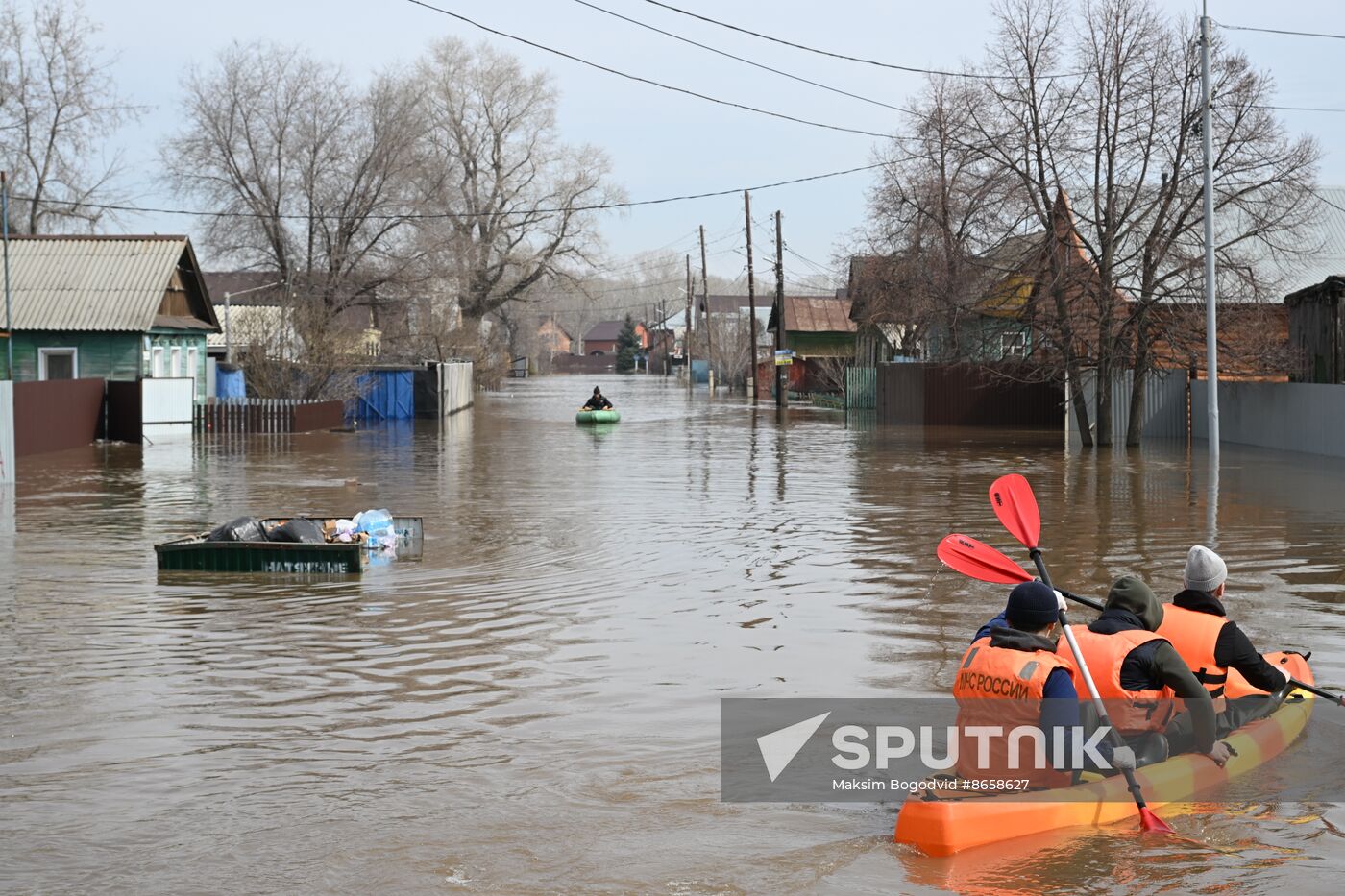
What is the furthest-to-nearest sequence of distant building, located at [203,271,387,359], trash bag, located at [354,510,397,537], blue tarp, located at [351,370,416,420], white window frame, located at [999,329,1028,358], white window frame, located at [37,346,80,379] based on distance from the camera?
blue tarp, located at [351,370,416,420] < distant building, located at [203,271,387,359] < white window frame, located at [37,346,80,379] < white window frame, located at [999,329,1028,358] < trash bag, located at [354,510,397,537]

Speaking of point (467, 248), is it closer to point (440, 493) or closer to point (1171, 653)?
point (440, 493)

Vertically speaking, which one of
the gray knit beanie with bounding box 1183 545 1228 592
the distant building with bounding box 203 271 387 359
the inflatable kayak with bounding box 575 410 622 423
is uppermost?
the distant building with bounding box 203 271 387 359

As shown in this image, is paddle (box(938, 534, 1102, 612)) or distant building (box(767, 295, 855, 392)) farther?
distant building (box(767, 295, 855, 392))

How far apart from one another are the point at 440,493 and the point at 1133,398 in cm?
1843

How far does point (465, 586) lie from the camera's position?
1495 cm

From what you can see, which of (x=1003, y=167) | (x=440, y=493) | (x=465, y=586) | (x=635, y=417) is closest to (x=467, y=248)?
(x=635, y=417)

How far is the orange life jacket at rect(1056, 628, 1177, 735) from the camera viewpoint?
25.8 feet

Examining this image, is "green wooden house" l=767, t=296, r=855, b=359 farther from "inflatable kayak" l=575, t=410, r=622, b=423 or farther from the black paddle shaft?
the black paddle shaft

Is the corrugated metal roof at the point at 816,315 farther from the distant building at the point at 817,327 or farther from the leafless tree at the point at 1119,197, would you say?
the leafless tree at the point at 1119,197

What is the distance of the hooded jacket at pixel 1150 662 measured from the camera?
25.3ft

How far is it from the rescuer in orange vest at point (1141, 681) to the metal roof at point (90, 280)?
37127 millimetres

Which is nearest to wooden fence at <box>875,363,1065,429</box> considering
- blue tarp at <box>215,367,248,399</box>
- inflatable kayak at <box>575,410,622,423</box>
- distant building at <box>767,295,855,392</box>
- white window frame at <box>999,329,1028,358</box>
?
white window frame at <box>999,329,1028,358</box>

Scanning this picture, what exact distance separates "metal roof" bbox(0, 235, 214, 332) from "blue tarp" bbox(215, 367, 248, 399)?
21.9ft

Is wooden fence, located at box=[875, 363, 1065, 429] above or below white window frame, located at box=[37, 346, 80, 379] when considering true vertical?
below
